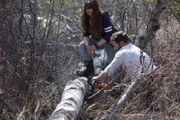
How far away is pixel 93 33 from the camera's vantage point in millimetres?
6637

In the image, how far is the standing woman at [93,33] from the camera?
6336mm

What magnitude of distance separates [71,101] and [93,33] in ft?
7.11

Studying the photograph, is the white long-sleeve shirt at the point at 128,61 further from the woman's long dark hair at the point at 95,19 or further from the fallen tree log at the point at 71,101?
the woman's long dark hair at the point at 95,19

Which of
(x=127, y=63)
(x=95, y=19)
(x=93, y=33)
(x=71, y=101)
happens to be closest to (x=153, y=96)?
(x=127, y=63)

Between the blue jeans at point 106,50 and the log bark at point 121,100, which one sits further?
the blue jeans at point 106,50

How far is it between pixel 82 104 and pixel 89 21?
1849 mm

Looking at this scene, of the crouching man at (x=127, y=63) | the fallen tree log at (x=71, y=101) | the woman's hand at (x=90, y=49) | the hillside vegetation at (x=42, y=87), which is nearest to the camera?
the fallen tree log at (x=71, y=101)

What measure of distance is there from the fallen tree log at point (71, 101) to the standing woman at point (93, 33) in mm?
855

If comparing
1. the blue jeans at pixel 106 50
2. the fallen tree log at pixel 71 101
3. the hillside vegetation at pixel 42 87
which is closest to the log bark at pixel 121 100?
the hillside vegetation at pixel 42 87

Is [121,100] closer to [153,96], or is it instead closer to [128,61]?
[153,96]

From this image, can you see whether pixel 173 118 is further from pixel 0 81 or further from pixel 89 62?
pixel 89 62

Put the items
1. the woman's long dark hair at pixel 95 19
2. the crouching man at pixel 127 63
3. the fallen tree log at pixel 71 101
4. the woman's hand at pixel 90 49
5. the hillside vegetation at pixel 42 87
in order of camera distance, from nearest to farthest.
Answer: the fallen tree log at pixel 71 101 < the hillside vegetation at pixel 42 87 < the crouching man at pixel 127 63 < the woman's long dark hair at pixel 95 19 < the woman's hand at pixel 90 49

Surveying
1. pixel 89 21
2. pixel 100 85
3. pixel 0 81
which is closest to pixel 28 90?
pixel 0 81

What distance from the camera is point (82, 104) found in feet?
16.7
